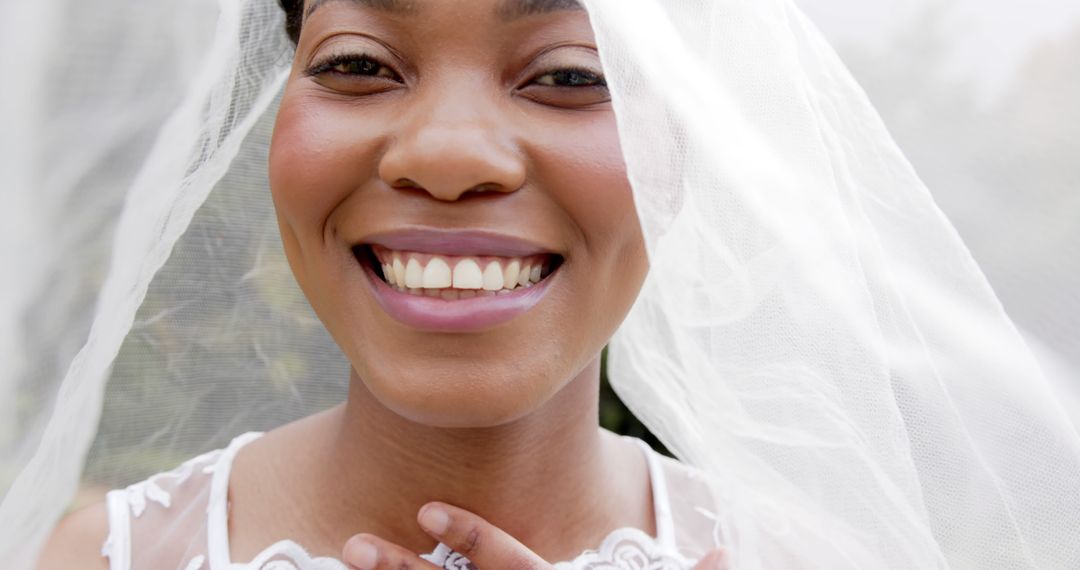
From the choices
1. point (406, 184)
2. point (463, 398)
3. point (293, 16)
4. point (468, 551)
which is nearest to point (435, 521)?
point (468, 551)

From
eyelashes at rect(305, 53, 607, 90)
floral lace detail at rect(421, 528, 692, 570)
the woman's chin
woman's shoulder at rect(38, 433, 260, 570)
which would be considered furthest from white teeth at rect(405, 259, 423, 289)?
woman's shoulder at rect(38, 433, 260, 570)

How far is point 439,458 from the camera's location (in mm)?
1461

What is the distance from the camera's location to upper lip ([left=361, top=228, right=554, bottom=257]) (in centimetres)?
120

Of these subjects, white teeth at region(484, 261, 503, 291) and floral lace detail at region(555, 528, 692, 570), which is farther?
floral lace detail at region(555, 528, 692, 570)

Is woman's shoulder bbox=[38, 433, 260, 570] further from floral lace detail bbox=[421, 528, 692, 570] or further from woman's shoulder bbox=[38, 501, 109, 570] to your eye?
floral lace detail bbox=[421, 528, 692, 570]

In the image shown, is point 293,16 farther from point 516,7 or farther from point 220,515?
point 220,515

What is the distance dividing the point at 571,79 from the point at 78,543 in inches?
39.5

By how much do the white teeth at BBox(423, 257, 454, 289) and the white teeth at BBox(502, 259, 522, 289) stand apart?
6 cm

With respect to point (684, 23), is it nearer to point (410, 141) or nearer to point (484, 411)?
point (410, 141)

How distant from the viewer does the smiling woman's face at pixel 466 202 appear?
1195 mm

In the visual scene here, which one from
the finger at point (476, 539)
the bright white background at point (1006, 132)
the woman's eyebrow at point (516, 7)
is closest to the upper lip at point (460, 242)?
the woman's eyebrow at point (516, 7)

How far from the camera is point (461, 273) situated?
3.97 ft

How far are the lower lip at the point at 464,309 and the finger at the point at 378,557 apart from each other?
0.31 metres

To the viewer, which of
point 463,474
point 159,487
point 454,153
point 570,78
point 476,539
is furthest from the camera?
point 159,487
